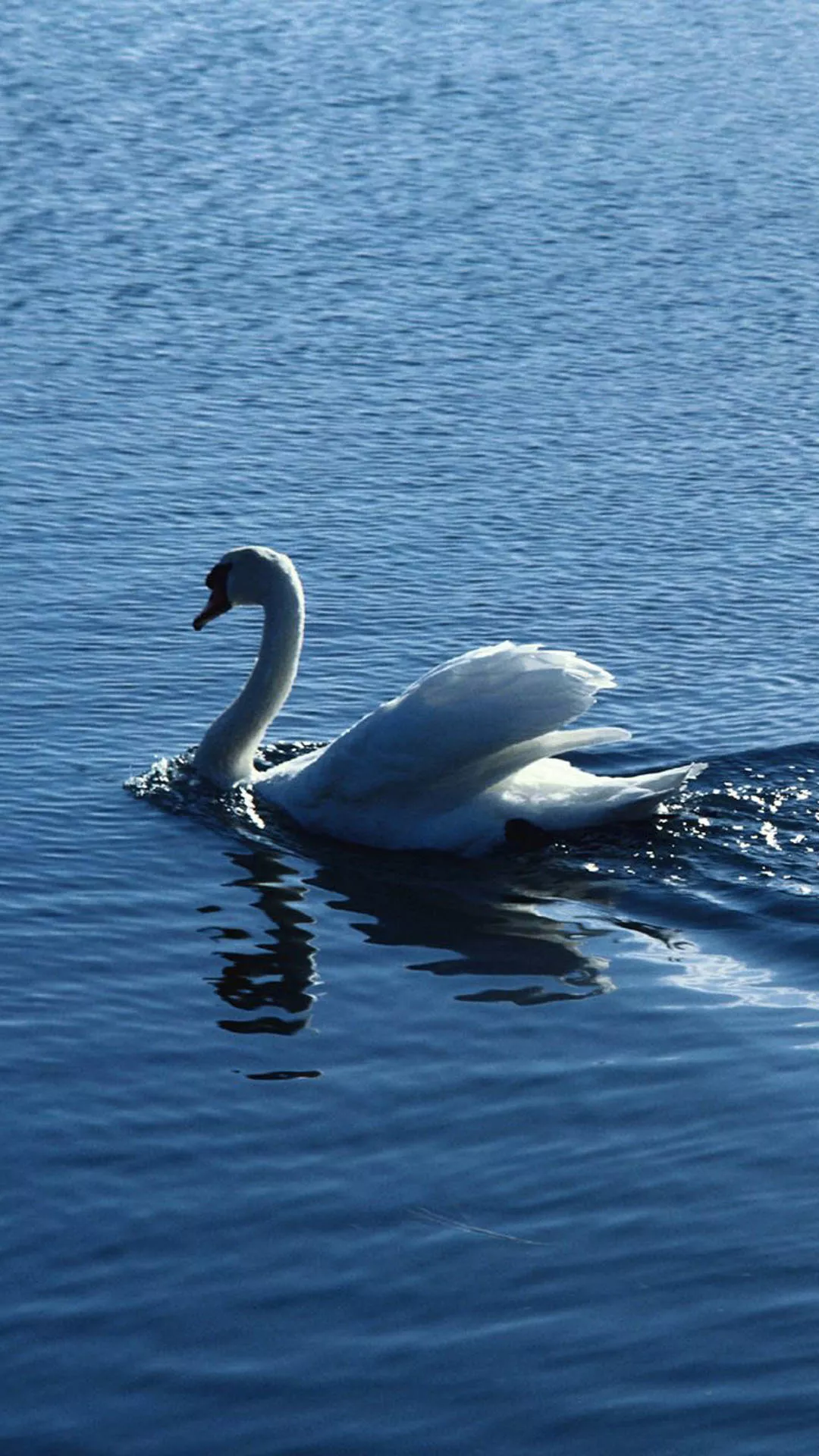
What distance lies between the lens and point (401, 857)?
12789mm

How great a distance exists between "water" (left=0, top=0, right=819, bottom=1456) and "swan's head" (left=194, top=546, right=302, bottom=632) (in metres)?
0.67

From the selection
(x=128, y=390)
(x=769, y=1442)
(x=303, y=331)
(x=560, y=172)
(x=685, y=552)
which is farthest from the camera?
(x=560, y=172)

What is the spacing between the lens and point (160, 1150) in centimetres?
924

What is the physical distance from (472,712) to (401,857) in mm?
970

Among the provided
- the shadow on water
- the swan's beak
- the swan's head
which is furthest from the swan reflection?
the swan's beak

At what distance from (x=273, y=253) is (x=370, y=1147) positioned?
1728 centimetres

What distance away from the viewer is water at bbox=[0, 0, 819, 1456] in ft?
26.3

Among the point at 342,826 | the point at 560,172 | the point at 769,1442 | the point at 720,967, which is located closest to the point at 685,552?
the point at 342,826

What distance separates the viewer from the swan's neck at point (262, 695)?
13.6 meters

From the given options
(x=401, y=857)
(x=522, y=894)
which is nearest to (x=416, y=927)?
(x=522, y=894)

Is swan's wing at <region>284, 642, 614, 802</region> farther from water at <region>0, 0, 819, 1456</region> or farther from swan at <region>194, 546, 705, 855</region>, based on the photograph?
water at <region>0, 0, 819, 1456</region>

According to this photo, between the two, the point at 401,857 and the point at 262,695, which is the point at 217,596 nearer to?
the point at 262,695

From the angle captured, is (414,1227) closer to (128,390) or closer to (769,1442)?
(769,1442)

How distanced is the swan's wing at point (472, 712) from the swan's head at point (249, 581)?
5.39 ft
